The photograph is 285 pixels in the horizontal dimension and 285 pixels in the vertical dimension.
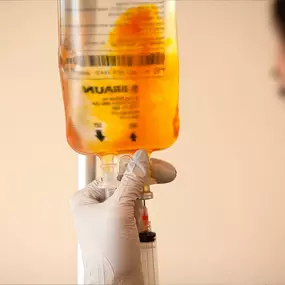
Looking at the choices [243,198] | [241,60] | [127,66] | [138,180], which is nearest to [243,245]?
[243,198]

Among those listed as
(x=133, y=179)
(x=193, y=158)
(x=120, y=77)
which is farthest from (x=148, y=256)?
(x=193, y=158)

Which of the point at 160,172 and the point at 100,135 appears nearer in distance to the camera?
the point at 100,135

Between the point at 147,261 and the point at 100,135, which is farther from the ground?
the point at 100,135

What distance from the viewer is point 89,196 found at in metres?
1.16

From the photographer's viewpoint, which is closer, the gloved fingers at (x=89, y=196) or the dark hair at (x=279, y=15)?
the dark hair at (x=279, y=15)

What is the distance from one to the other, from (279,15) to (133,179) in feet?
1.59

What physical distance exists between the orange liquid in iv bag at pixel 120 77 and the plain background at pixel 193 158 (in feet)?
1.61

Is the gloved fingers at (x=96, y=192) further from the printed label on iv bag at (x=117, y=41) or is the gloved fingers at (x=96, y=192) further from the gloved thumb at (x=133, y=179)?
the printed label on iv bag at (x=117, y=41)

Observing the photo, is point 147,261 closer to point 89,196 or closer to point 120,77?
point 89,196

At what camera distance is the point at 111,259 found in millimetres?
1077

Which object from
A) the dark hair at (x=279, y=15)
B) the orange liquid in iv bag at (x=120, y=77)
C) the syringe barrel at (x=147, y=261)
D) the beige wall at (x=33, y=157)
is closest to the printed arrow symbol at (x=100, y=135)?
the orange liquid in iv bag at (x=120, y=77)

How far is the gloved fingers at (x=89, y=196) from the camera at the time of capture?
114 centimetres

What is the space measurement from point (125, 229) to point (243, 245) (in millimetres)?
595

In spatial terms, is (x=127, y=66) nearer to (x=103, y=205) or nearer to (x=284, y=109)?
(x=103, y=205)
